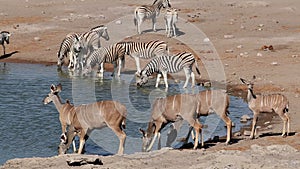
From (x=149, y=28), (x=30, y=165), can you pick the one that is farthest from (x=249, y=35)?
(x=30, y=165)

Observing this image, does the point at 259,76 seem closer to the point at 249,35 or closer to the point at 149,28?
the point at 249,35

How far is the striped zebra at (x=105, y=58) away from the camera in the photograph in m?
24.3

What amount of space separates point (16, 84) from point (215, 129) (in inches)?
307

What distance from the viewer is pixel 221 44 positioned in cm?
2953

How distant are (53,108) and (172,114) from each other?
5204mm

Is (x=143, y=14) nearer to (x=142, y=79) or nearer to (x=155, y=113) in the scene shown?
(x=142, y=79)

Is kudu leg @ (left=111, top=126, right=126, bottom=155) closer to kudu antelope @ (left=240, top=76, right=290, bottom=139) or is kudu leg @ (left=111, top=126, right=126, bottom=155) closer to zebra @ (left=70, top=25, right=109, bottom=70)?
kudu antelope @ (left=240, top=76, right=290, bottom=139)

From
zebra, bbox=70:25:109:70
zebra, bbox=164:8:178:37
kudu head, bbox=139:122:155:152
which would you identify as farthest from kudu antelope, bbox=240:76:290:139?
zebra, bbox=164:8:178:37

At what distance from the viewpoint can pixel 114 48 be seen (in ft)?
80.9

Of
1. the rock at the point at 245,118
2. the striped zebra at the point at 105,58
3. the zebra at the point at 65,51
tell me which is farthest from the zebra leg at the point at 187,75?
the zebra at the point at 65,51

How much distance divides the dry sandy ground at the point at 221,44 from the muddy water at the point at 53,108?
1517mm

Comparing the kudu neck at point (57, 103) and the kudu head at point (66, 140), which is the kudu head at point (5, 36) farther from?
the kudu head at point (66, 140)

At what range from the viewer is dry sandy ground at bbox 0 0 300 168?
12.7 m

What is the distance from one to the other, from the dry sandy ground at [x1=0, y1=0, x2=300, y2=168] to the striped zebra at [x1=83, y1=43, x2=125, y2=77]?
5.31ft
